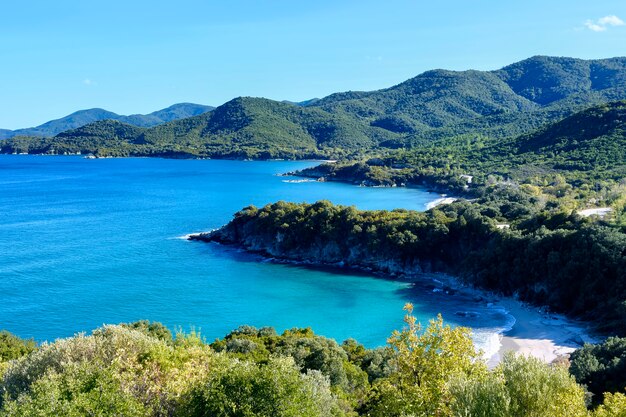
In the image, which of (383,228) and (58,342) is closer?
(58,342)

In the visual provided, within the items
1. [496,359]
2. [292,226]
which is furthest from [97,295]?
[496,359]

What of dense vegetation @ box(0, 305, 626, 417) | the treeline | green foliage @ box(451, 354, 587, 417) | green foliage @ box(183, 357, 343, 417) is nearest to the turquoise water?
the treeline

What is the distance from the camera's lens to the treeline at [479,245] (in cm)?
4275

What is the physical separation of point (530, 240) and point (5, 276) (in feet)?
187

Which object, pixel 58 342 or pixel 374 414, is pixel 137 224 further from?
pixel 374 414

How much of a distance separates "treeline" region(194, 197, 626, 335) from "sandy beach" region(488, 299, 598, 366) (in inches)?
62.4

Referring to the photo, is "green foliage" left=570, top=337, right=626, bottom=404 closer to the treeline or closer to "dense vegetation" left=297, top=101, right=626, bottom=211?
the treeline

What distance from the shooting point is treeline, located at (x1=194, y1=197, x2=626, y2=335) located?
4275 cm

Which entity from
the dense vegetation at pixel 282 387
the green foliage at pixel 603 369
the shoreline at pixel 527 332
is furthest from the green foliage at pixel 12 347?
the green foliage at pixel 603 369

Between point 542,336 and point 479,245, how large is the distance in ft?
59.6

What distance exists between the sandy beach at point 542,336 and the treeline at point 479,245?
5.20 ft

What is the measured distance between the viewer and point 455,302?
48.6 metres

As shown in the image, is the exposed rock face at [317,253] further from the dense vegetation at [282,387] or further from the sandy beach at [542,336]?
the dense vegetation at [282,387]

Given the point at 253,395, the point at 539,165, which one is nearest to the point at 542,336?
the point at 253,395
